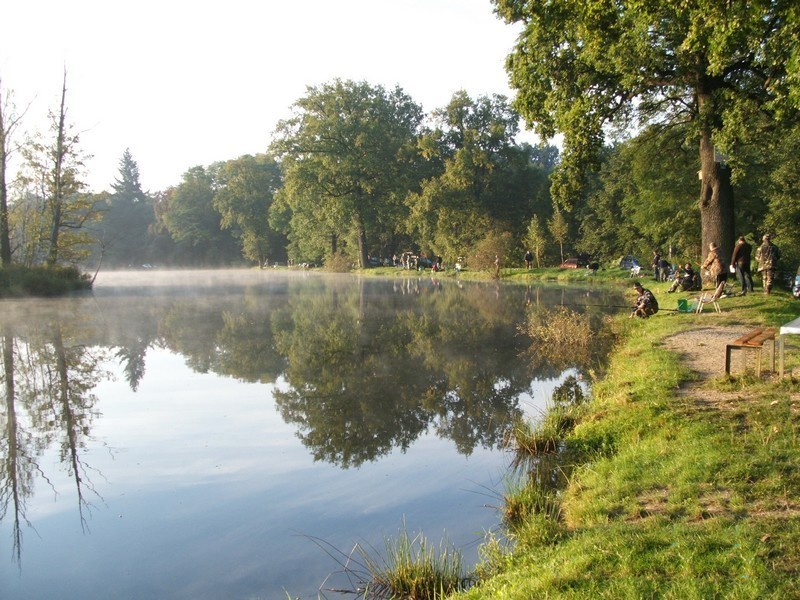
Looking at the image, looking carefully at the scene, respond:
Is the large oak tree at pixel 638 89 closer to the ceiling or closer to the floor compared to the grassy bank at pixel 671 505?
closer to the ceiling

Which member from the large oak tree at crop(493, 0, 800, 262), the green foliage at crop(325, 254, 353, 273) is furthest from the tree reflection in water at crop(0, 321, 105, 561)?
the green foliage at crop(325, 254, 353, 273)

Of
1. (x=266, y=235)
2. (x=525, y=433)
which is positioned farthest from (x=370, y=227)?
(x=525, y=433)

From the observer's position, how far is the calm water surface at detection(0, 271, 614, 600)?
5.47 meters

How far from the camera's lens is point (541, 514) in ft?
18.4

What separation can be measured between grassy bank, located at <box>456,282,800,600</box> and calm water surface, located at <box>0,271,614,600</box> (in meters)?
0.92

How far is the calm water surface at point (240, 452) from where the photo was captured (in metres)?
5.47

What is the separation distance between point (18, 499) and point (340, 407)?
4844 mm

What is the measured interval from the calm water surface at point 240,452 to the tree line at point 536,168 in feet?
23.0

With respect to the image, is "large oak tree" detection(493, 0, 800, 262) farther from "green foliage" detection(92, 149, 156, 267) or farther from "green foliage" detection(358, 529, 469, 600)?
A: "green foliage" detection(92, 149, 156, 267)

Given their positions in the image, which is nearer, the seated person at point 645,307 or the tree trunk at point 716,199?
the seated person at point 645,307

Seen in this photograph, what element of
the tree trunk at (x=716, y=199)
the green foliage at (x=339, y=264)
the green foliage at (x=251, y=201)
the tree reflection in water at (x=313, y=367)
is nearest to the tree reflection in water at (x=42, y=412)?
the tree reflection in water at (x=313, y=367)

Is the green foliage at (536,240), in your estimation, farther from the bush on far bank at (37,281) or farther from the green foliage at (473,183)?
the bush on far bank at (37,281)

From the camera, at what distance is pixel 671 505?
5.13 metres

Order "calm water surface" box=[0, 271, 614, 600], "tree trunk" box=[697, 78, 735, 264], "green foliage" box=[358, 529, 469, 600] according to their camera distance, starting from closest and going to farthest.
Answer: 1. "green foliage" box=[358, 529, 469, 600]
2. "calm water surface" box=[0, 271, 614, 600]
3. "tree trunk" box=[697, 78, 735, 264]
